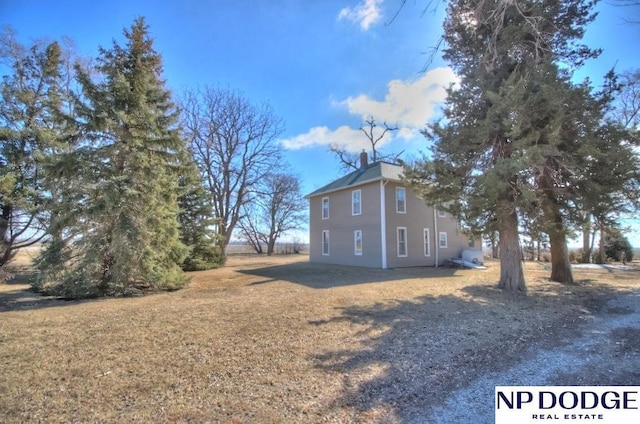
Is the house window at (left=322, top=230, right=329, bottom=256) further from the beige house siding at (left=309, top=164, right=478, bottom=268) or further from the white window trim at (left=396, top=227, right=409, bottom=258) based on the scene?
the white window trim at (left=396, top=227, right=409, bottom=258)

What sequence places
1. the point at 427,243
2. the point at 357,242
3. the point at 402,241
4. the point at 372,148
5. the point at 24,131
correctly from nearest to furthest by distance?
the point at 24,131
the point at 402,241
the point at 357,242
the point at 427,243
the point at 372,148

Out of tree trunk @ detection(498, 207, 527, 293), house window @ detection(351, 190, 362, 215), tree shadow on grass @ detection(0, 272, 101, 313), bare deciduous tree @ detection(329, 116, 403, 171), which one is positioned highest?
bare deciduous tree @ detection(329, 116, 403, 171)

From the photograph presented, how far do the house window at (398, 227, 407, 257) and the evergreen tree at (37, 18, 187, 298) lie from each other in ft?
36.2

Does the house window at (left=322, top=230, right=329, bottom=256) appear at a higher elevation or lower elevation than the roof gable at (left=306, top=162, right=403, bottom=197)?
lower

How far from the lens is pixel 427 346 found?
4.81 metres

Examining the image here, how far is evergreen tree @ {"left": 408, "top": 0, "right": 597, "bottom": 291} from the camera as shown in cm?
782

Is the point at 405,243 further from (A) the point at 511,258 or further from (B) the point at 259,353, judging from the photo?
(B) the point at 259,353

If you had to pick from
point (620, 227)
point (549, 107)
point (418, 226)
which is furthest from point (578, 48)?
point (418, 226)

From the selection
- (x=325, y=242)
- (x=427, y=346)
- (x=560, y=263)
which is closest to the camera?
(x=427, y=346)

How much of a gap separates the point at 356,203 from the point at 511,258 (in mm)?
9538

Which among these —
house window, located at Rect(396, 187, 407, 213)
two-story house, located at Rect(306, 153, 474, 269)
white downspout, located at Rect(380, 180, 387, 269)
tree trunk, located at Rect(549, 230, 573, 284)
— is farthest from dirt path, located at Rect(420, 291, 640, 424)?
house window, located at Rect(396, 187, 407, 213)

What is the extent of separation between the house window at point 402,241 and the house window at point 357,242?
2.05 m

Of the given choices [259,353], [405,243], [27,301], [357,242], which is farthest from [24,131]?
[405,243]

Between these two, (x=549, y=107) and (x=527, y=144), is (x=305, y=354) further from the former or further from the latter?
(x=549, y=107)
